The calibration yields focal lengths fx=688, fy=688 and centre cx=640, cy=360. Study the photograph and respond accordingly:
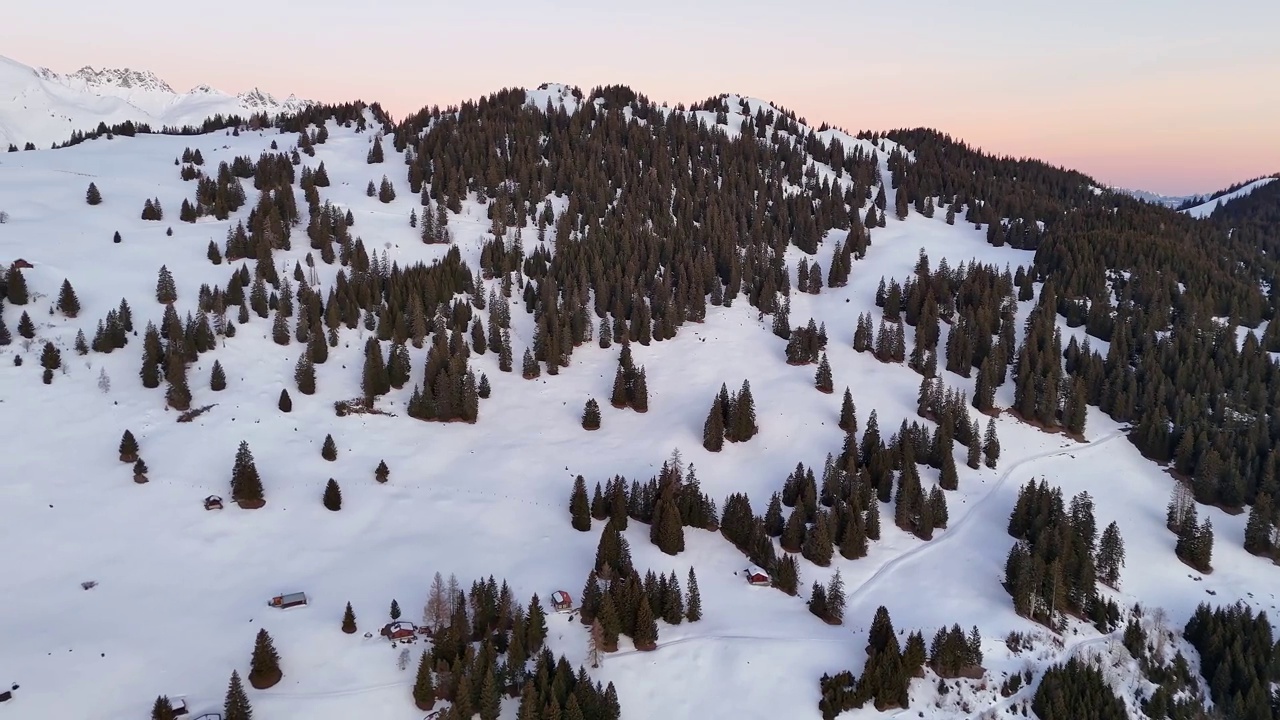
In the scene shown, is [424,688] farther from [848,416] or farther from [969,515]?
[848,416]

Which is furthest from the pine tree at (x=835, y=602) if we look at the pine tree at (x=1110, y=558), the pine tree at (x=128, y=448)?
the pine tree at (x=128, y=448)

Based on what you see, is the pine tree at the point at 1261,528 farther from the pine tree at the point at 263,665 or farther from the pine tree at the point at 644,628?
the pine tree at the point at 263,665

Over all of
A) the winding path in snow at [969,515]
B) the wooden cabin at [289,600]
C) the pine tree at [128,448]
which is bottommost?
the winding path in snow at [969,515]

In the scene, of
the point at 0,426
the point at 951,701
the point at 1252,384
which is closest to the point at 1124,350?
the point at 1252,384

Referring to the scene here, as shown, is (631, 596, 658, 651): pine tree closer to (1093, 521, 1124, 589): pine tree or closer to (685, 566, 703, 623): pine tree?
(685, 566, 703, 623): pine tree

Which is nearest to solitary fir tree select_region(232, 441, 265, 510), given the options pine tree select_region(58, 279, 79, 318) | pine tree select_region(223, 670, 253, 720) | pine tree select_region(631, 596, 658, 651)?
pine tree select_region(223, 670, 253, 720)

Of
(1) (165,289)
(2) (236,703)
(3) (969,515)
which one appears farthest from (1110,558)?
(1) (165,289)
